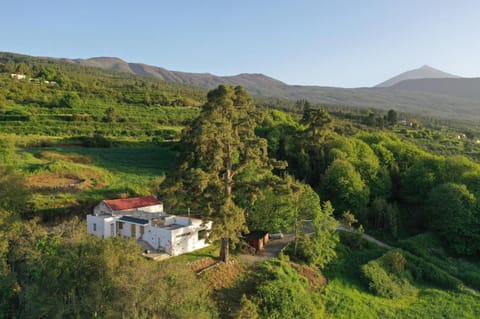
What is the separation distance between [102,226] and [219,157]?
1122 centimetres

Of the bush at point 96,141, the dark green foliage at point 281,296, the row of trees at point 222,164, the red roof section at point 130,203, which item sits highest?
the row of trees at point 222,164

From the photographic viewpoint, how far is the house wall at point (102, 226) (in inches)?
930

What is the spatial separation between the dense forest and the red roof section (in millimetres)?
2071

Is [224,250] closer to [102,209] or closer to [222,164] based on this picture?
[222,164]

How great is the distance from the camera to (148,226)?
22.7 metres

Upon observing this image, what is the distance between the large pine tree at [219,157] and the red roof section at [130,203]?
9202 mm

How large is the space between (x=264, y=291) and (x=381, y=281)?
35.9 feet

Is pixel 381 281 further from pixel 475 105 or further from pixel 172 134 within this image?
pixel 475 105

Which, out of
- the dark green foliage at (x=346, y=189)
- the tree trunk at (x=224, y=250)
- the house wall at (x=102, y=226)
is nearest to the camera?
the tree trunk at (x=224, y=250)

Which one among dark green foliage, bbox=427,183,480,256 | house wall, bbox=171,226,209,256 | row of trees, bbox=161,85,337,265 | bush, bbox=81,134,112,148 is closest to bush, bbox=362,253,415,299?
dark green foliage, bbox=427,183,480,256

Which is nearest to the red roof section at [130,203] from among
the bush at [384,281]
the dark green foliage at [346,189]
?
the bush at [384,281]

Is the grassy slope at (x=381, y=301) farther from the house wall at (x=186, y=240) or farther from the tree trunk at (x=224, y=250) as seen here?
the house wall at (x=186, y=240)

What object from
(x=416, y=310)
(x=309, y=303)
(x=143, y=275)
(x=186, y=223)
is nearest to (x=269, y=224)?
(x=186, y=223)

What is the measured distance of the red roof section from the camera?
2566 centimetres
